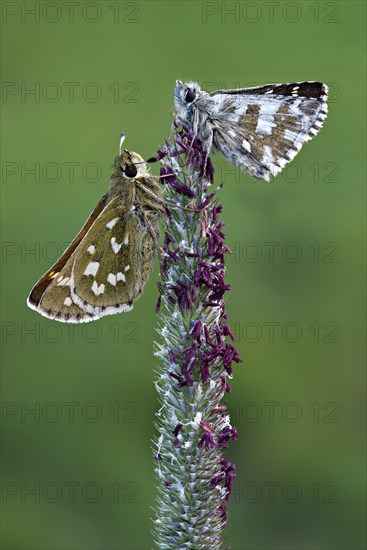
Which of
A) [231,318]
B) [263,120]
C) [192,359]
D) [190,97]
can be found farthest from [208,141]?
[231,318]

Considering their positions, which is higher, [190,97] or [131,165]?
[190,97]

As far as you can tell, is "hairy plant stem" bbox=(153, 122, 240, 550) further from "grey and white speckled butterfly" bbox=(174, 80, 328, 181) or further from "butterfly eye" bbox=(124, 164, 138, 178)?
"butterfly eye" bbox=(124, 164, 138, 178)

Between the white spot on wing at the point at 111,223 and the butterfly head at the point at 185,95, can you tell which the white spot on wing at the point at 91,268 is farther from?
the butterfly head at the point at 185,95

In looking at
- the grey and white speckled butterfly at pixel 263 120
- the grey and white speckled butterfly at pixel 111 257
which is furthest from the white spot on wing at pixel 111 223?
the grey and white speckled butterfly at pixel 263 120

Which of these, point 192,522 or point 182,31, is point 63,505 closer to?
point 192,522

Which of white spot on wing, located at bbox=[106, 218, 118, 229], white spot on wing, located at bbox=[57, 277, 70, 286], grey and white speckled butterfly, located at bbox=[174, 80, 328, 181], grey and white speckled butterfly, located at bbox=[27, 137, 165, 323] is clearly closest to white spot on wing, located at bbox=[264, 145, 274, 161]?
grey and white speckled butterfly, located at bbox=[174, 80, 328, 181]

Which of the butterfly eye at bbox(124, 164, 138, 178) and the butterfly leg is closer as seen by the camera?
the butterfly leg

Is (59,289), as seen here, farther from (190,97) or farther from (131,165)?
(190,97)
